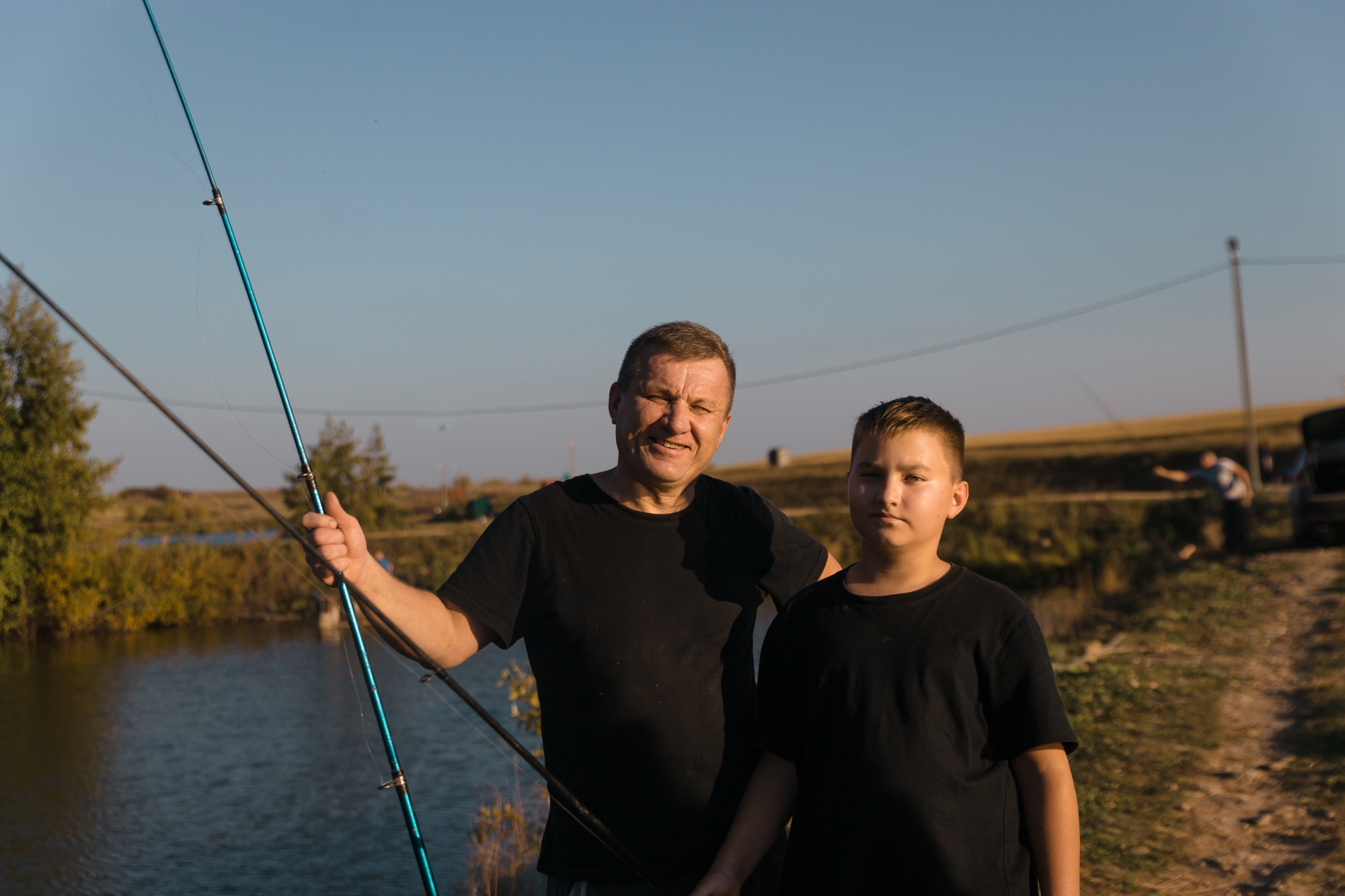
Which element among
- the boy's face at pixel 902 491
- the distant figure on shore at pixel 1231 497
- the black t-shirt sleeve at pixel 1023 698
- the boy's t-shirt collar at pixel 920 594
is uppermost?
the boy's face at pixel 902 491

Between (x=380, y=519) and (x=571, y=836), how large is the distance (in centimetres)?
1674

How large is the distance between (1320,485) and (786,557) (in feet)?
49.2

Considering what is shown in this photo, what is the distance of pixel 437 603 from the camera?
7.68 ft

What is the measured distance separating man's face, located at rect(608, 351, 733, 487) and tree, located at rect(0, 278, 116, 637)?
77.6ft

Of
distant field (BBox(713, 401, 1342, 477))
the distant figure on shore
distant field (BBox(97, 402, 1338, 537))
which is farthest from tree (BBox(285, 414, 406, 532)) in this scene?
distant field (BBox(713, 401, 1342, 477))

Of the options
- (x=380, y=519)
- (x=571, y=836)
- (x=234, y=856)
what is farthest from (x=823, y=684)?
(x=380, y=519)

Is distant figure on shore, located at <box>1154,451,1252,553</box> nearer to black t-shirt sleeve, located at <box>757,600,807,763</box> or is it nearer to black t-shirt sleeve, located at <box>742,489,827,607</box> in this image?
black t-shirt sleeve, located at <box>742,489,827,607</box>

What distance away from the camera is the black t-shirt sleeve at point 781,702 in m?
2.18

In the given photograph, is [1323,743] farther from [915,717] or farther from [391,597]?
[391,597]

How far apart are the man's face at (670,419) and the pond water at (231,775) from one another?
17.3ft

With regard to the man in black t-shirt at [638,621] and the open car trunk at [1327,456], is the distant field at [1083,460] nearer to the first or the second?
the open car trunk at [1327,456]

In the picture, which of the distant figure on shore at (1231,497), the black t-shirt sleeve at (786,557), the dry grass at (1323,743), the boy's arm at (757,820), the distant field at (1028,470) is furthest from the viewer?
the distant field at (1028,470)

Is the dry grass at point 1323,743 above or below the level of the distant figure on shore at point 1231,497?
below

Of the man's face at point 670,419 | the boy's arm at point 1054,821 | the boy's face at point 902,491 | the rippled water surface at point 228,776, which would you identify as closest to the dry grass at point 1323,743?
the boy's arm at point 1054,821
